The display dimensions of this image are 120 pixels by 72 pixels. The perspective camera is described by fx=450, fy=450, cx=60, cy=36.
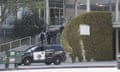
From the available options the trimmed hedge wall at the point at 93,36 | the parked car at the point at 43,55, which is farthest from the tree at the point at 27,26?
the parked car at the point at 43,55

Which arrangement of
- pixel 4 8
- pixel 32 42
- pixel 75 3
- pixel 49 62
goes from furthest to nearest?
pixel 75 3 → pixel 32 42 → pixel 4 8 → pixel 49 62

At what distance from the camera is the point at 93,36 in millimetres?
46719

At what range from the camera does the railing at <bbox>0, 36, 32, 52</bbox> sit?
4794 centimetres

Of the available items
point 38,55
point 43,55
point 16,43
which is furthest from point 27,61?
point 16,43

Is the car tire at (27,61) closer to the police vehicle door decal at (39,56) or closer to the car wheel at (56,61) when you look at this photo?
the police vehicle door decal at (39,56)

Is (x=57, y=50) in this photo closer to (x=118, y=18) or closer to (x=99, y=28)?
(x=99, y=28)

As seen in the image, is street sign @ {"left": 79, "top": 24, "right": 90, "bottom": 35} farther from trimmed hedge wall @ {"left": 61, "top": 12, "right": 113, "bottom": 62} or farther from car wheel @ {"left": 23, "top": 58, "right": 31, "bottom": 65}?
car wheel @ {"left": 23, "top": 58, "right": 31, "bottom": 65}

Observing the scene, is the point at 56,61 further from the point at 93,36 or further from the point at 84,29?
the point at 93,36

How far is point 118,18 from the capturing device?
50.1 metres

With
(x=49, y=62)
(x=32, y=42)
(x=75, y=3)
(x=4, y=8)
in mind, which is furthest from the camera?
(x=75, y=3)

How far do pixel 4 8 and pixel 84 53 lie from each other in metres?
9.45

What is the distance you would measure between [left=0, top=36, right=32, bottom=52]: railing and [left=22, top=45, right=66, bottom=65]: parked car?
7744 millimetres

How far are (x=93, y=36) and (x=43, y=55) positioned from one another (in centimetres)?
875

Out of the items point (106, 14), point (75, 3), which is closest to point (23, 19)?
point (75, 3)
